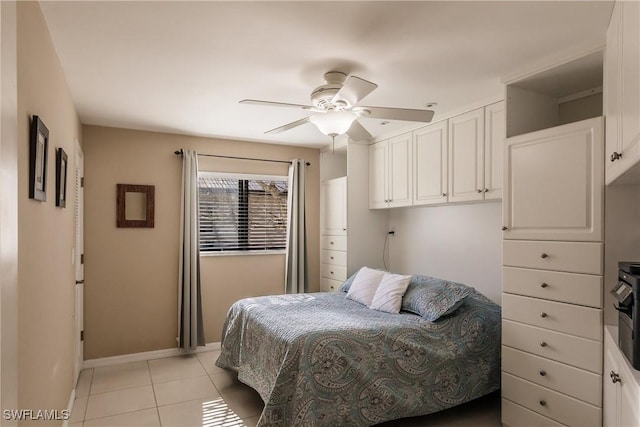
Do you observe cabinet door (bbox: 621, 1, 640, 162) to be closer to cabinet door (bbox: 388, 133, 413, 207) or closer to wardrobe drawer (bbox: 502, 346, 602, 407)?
wardrobe drawer (bbox: 502, 346, 602, 407)

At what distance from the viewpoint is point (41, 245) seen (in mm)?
1907

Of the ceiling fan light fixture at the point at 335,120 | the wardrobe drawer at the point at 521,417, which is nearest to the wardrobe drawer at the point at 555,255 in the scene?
the wardrobe drawer at the point at 521,417

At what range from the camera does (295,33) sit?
210 centimetres

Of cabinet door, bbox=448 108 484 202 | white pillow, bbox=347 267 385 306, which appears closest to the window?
white pillow, bbox=347 267 385 306

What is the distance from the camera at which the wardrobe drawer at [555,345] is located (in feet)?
7.33

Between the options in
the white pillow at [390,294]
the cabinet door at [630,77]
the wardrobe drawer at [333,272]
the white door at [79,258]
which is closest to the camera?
the cabinet door at [630,77]

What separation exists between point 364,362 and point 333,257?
2.26 meters

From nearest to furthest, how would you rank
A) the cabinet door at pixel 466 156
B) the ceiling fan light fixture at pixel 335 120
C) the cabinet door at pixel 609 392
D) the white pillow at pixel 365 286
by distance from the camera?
1. the cabinet door at pixel 609 392
2. the ceiling fan light fixture at pixel 335 120
3. the cabinet door at pixel 466 156
4. the white pillow at pixel 365 286

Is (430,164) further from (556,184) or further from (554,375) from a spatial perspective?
(554,375)

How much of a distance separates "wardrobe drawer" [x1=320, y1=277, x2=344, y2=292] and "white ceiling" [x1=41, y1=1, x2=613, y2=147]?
7.47 ft

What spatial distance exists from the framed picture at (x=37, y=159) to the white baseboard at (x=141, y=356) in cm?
281

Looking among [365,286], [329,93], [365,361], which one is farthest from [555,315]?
[329,93]

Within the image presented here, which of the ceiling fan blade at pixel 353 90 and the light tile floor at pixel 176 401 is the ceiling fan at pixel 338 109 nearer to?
the ceiling fan blade at pixel 353 90

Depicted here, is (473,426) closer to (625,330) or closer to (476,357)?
(476,357)
